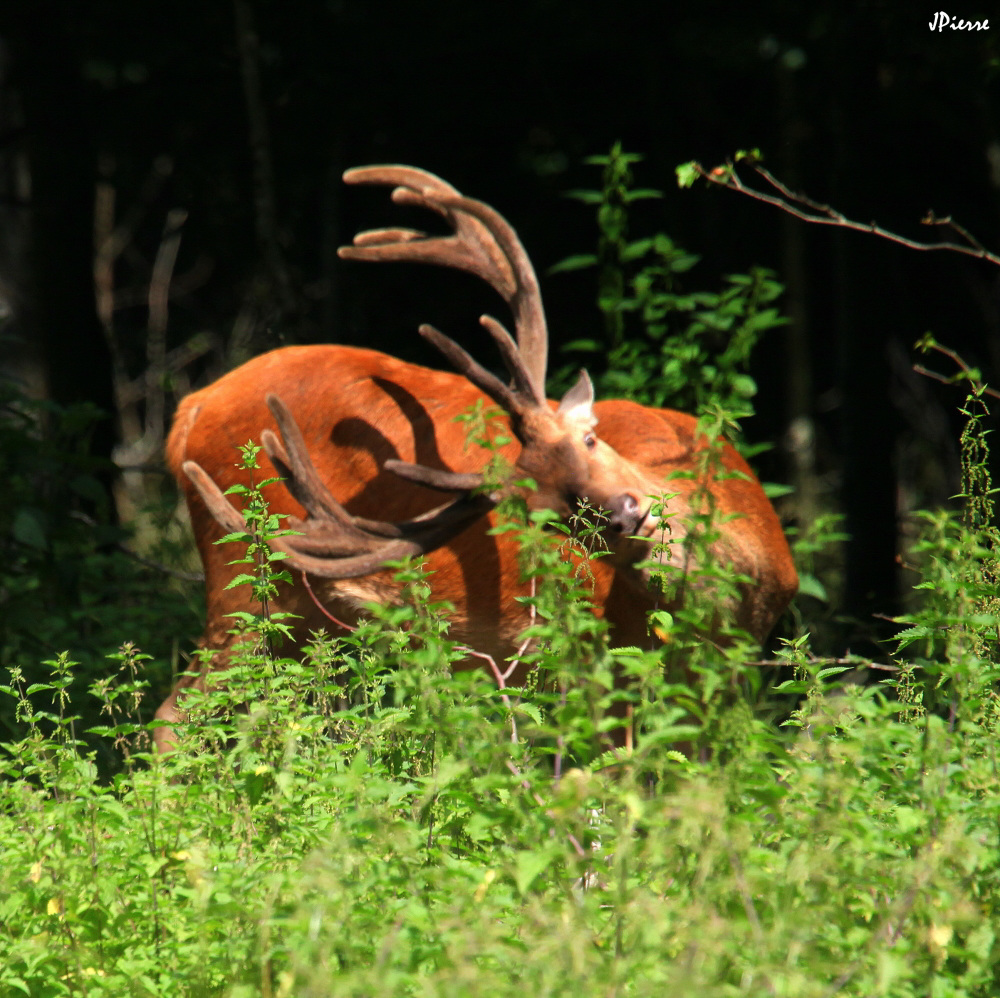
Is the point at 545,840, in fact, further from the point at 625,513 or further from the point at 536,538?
the point at 625,513

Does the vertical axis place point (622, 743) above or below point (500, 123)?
below

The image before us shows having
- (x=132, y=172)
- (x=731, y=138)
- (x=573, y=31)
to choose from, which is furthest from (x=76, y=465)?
(x=132, y=172)

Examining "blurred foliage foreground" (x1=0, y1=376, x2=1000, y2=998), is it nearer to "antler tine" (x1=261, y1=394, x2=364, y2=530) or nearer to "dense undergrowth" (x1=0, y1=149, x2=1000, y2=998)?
"dense undergrowth" (x1=0, y1=149, x2=1000, y2=998)

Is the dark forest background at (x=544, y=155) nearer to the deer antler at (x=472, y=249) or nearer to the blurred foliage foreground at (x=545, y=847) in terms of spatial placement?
the deer antler at (x=472, y=249)

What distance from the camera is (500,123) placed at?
882 cm

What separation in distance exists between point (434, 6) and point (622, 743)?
19.7ft

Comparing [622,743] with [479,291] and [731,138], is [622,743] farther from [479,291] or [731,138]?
[731,138]

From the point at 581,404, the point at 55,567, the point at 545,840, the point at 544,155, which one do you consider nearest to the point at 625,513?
the point at 581,404

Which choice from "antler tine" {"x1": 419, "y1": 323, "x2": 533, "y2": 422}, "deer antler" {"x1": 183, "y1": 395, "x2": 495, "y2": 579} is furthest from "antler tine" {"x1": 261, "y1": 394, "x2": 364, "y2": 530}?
"antler tine" {"x1": 419, "y1": 323, "x2": 533, "y2": 422}

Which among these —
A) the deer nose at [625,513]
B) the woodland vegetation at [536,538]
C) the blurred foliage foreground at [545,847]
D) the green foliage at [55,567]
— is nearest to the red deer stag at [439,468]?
the deer nose at [625,513]

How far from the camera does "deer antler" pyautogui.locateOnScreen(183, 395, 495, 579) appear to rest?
3971 mm

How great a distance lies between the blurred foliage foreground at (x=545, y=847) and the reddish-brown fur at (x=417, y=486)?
118 cm

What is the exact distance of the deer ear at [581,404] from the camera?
410 centimetres
